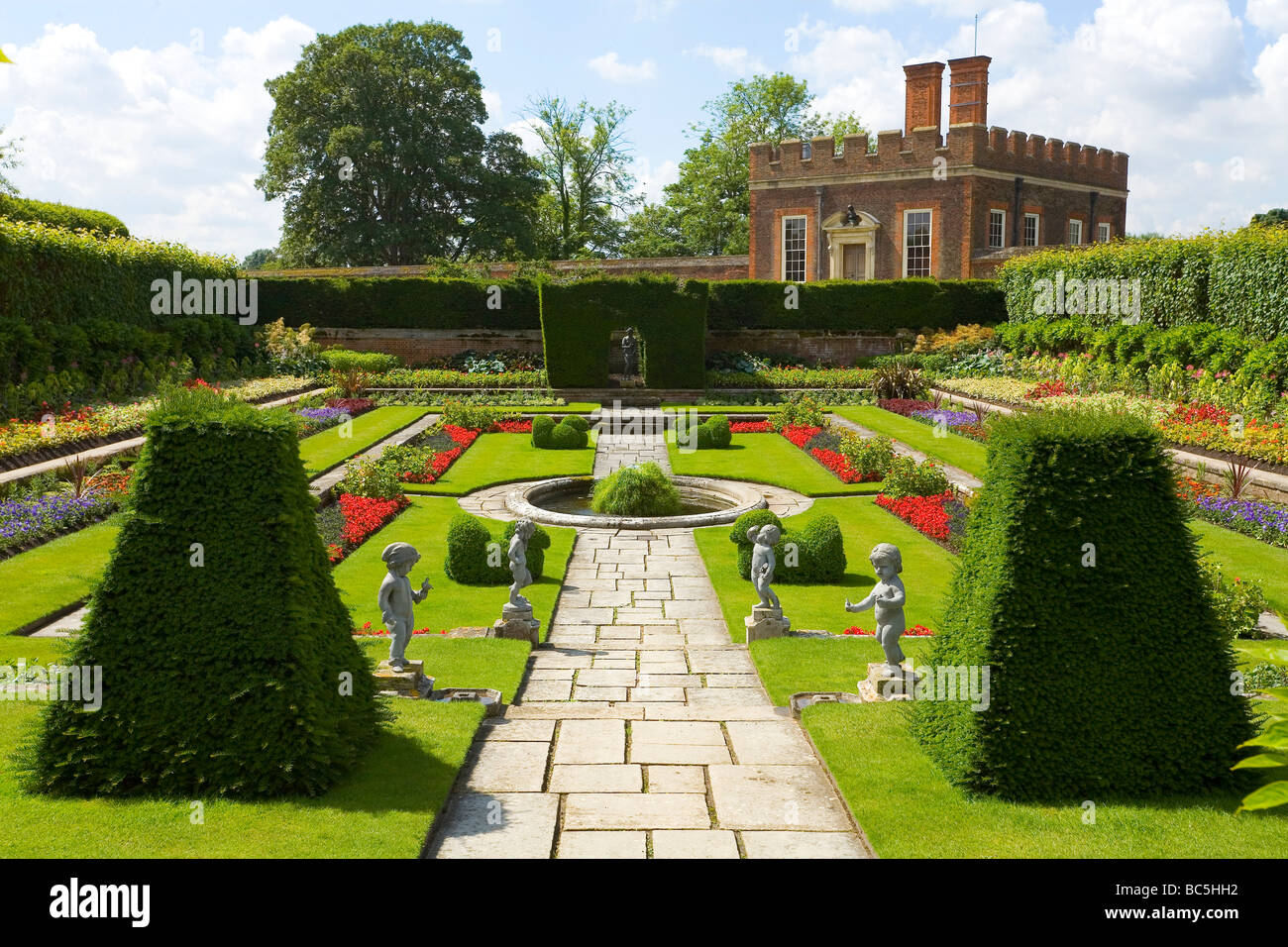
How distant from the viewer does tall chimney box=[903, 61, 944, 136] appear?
37156mm

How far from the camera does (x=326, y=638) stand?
5789 millimetres

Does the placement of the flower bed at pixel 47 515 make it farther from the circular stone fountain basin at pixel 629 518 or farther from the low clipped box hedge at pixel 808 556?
the low clipped box hedge at pixel 808 556

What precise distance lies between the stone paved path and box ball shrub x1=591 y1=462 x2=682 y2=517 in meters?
5.19

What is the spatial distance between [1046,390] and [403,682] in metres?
20.0

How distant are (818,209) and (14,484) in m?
31.3

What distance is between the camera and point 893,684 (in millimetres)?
7105

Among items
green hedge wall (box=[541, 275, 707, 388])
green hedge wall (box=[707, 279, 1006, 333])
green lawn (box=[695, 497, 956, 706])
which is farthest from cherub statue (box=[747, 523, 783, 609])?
green hedge wall (box=[707, 279, 1006, 333])

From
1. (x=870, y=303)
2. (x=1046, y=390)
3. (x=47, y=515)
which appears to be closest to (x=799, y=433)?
(x=1046, y=390)

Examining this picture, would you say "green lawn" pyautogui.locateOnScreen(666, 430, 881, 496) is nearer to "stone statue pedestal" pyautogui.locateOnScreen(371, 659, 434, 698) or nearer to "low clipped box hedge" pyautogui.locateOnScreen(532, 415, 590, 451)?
"low clipped box hedge" pyautogui.locateOnScreen(532, 415, 590, 451)

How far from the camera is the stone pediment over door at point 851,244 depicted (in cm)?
3822

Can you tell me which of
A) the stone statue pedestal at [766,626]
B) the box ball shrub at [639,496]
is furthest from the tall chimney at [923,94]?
the stone statue pedestal at [766,626]
